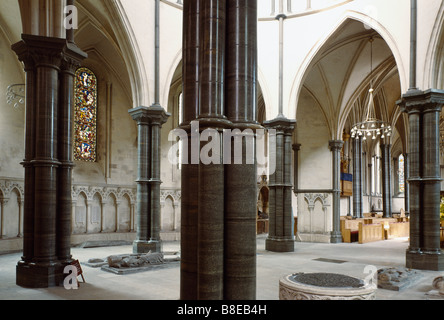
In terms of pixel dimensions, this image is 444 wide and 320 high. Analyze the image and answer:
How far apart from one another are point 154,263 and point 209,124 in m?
6.93

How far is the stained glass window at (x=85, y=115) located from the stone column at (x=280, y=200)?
840cm

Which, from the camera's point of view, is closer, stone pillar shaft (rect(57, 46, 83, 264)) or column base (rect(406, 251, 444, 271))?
stone pillar shaft (rect(57, 46, 83, 264))

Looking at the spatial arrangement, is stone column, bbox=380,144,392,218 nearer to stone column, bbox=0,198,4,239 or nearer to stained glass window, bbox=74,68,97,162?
stained glass window, bbox=74,68,97,162

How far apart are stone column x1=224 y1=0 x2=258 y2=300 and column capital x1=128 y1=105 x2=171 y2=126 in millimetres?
8724

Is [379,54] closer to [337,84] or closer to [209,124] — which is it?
[337,84]

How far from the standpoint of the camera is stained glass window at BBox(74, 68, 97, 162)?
698 inches

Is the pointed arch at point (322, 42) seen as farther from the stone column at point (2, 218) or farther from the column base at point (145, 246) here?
the stone column at point (2, 218)

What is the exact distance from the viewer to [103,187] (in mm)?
17781

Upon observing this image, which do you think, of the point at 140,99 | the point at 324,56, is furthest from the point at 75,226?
the point at 324,56

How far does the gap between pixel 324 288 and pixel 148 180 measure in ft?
30.5

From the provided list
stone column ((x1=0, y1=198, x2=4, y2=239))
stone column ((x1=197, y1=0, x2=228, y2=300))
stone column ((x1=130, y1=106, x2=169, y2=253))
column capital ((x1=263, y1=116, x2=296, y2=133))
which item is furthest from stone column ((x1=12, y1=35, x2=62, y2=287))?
column capital ((x1=263, y1=116, x2=296, y2=133))

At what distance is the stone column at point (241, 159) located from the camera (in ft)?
15.7

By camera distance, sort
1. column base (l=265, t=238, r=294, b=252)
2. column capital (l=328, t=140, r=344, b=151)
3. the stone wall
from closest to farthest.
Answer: the stone wall, column base (l=265, t=238, r=294, b=252), column capital (l=328, t=140, r=344, b=151)

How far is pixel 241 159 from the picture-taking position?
16.0 ft
